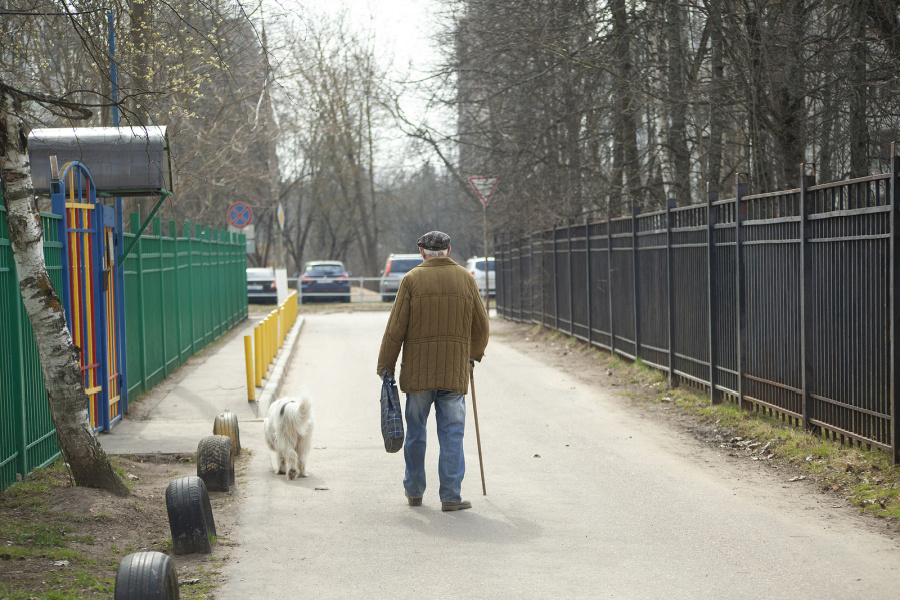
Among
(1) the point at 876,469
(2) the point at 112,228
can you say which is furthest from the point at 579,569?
(2) the point at 112,228

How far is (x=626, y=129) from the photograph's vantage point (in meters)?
17.8

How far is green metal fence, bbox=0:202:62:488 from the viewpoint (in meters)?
6.76

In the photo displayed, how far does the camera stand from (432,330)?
21.4 ft

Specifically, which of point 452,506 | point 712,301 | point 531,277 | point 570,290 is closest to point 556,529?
point 452,506

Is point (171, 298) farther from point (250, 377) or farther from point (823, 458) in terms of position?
point (823, 458)

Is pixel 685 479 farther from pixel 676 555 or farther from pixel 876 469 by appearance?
pixel 676 555

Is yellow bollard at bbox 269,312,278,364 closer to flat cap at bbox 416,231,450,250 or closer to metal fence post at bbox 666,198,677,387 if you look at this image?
metal fence post at bbox 666,198,677,387

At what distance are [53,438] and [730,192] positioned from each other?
1127cm

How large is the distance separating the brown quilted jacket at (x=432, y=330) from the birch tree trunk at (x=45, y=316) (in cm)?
198

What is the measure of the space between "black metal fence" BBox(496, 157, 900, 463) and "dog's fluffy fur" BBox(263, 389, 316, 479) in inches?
160

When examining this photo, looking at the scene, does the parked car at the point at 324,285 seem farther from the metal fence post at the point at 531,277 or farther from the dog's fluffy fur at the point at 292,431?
the dog's fluffy fur at the point at 292,431

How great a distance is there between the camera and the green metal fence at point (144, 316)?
6914 millimetres

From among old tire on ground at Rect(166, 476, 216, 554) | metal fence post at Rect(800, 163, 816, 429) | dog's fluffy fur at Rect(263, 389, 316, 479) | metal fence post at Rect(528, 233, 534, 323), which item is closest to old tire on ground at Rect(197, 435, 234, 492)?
dog's fluffy fur at Rect(263, 389, 316, 479)

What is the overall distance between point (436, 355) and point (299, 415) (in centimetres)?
152
